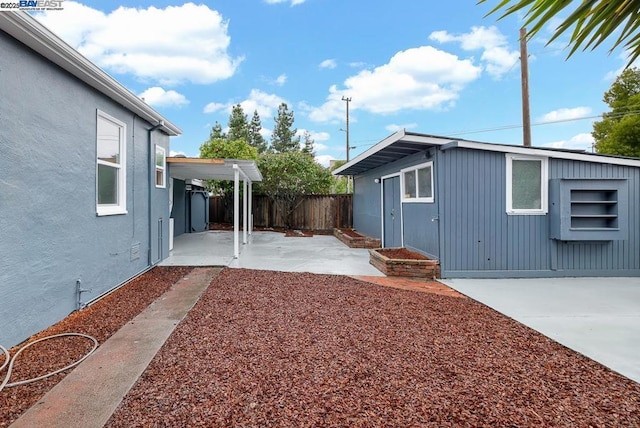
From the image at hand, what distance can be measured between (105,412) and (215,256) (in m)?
5.92

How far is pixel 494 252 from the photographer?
6.17 meters

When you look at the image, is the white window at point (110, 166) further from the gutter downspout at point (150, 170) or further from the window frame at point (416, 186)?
the window frame at point (416, 186)

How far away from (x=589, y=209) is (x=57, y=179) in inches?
321

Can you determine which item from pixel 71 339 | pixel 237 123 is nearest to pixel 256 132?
pixel 237 123

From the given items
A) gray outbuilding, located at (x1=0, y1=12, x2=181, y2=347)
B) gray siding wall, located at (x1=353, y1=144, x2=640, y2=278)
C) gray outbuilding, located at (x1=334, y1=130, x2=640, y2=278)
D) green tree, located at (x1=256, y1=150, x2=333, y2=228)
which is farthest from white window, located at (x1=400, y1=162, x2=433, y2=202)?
green tree, located at (x1=256, y1=150, x2=333, y2=228)

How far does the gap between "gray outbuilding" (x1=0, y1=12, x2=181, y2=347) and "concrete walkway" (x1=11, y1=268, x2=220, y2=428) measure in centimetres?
95

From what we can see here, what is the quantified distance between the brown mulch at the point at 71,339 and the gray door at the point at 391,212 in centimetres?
527

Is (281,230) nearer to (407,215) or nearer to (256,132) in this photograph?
(407,215)

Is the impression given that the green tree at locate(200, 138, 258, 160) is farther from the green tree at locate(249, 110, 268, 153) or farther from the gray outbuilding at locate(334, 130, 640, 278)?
the green tree at locate(249, 110, 268, 153)

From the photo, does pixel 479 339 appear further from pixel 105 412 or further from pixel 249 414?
pixel 105 412

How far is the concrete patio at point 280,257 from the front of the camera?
22.7ft

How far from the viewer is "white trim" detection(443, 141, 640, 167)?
5973mm

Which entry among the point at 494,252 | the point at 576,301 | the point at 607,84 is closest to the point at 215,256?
the point at 494,252

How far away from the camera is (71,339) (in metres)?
3.29
